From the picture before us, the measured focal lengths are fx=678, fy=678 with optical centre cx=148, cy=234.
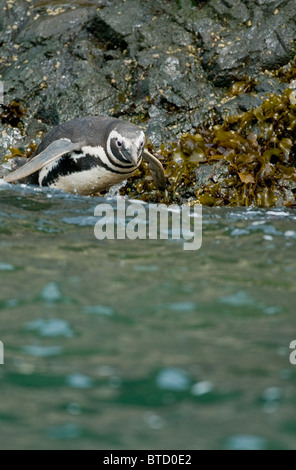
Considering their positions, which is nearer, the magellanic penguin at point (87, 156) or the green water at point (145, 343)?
the green water at point (145, 343)

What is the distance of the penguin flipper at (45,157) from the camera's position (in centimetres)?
640

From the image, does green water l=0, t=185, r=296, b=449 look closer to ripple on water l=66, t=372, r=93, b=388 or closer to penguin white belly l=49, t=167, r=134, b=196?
ripple on water l=66, t=372, r=93, b=388

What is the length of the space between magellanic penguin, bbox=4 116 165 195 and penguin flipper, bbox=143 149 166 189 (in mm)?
21

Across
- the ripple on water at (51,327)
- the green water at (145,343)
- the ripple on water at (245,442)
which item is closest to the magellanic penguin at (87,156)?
the green water at (145,343)

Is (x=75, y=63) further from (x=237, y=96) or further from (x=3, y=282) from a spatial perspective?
(x=3, y=282)

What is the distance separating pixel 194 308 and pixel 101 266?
2.40 ft

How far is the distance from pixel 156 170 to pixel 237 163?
85cm

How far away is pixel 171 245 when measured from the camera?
13.0 feet

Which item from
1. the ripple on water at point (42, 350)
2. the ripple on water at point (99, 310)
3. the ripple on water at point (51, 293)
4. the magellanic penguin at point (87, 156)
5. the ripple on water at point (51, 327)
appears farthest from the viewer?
the magellanic penguin at point (87, 156)

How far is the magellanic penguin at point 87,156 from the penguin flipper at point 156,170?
0.07ft

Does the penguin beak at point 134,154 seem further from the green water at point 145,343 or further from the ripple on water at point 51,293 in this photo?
the ripple on water at point 51,293

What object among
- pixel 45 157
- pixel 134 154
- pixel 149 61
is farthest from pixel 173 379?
pixel 149 61

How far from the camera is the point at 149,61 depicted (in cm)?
859

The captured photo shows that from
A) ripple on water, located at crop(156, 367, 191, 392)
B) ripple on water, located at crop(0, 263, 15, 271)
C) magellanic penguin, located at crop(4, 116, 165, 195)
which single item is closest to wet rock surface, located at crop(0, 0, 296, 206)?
magellanic penguin, located at crop(4, 116, 165, 195)
